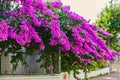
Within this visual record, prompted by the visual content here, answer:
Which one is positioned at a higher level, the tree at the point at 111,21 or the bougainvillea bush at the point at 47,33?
the tree at the point at 111,21

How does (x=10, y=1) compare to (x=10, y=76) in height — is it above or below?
above

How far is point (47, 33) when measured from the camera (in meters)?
8.64

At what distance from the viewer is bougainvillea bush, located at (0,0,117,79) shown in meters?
7.93

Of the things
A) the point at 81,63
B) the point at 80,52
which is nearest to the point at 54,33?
the point at 80,52

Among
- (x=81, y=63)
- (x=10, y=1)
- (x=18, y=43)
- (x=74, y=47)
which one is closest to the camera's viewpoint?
(x=18, y=43)

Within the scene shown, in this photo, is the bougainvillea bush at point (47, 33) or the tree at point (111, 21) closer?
the bougainvillea bush at point (47, 33)

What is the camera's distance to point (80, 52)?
9148 millimetres

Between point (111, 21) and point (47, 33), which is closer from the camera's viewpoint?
point (47, 33)

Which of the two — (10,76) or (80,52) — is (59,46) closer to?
(80,52)

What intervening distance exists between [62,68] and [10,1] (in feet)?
8.72

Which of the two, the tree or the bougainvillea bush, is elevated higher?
the tree

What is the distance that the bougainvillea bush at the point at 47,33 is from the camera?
7934mm

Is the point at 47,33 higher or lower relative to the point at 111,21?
lower

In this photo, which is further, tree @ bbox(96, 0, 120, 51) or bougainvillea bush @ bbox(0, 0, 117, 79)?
tree @ bbox(96, 0, 120, 51)
